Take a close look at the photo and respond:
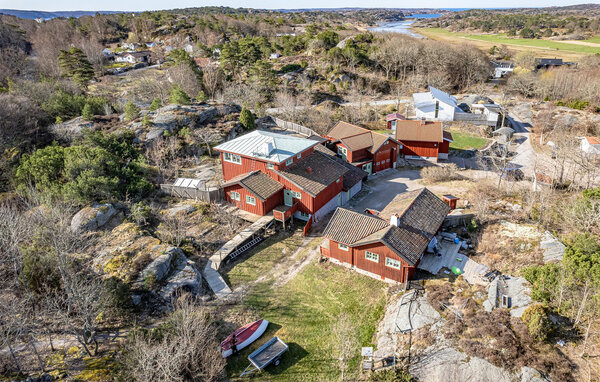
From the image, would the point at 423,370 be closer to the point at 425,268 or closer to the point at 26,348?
Result: the point at 425,268

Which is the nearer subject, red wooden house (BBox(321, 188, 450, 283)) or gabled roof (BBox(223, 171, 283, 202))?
red wooden house (BBox(321, 188, 450, 283))

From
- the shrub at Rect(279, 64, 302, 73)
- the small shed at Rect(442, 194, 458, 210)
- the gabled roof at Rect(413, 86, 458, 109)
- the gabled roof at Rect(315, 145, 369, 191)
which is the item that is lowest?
the small shed at Rect(442, 194, 458, 210)

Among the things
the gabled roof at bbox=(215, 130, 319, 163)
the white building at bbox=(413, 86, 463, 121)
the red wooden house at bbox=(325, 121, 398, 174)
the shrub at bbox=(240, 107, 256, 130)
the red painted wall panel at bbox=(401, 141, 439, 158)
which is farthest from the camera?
the white building at bbox=(413, 86, 463, 121)

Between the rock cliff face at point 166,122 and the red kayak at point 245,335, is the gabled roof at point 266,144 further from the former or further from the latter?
the red kayak at point 245,335

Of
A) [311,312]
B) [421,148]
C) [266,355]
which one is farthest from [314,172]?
[421,148]

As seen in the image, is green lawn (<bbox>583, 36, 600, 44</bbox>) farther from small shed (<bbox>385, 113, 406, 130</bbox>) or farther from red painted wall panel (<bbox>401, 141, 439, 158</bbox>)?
red painted wall panel (<bbox>401, 141, 439, 158</bbox>)

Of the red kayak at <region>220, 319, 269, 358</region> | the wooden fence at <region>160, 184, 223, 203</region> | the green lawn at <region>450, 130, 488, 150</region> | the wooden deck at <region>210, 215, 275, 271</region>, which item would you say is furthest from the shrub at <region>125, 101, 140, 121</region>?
the green lawn at <region>450, 130, 488, 150</region>
